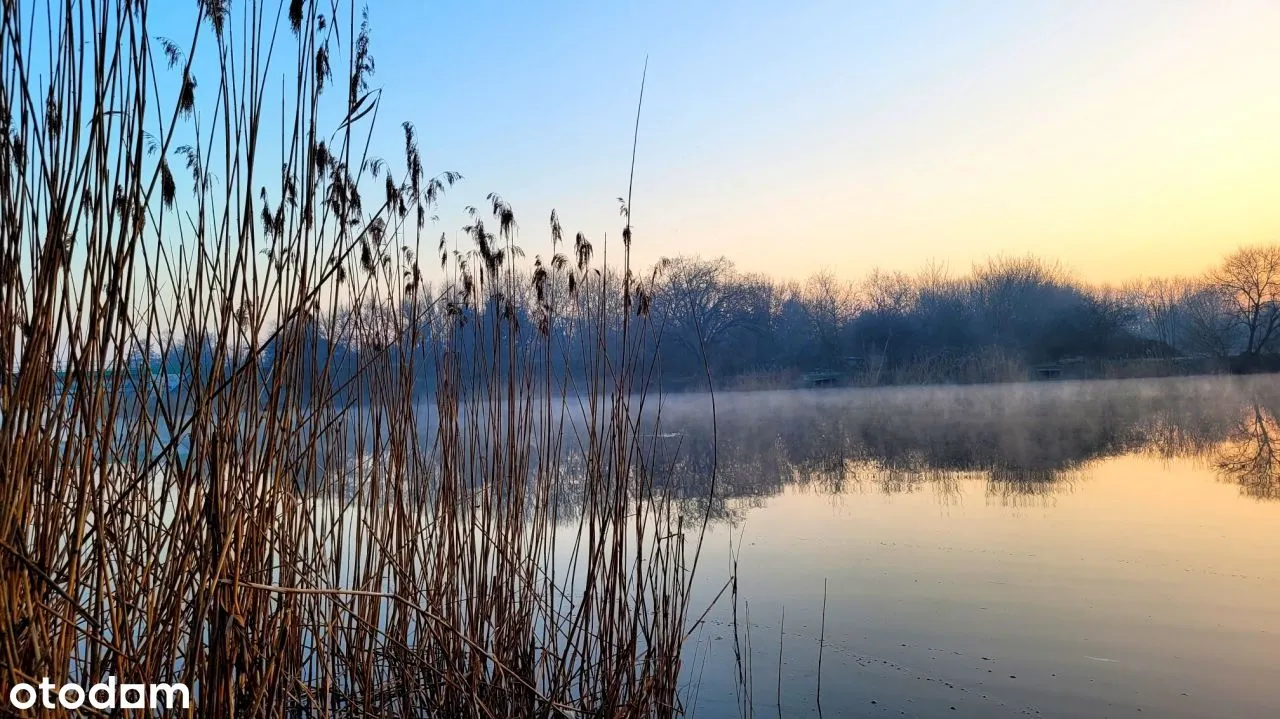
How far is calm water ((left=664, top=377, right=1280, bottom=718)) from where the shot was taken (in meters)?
2.72

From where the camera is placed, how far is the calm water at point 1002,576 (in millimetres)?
2723

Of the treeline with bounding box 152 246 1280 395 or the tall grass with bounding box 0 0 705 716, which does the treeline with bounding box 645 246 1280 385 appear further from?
the tall grass with bounding box 0 0 705 716

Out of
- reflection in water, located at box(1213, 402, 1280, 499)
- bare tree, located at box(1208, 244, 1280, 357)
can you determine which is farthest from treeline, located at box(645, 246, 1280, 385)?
reflection in water, located at box(1213, 402, 1280, 499)

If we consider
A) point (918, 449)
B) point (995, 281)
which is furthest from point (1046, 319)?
point (918, 449)

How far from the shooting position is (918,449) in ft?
29.2

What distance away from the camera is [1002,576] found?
400 cm

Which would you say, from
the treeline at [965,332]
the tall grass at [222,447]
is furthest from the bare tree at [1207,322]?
the tall grass at [222,447]

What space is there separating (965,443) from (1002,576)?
550 cm

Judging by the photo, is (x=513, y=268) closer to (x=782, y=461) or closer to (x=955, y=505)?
(x=955, y=505)

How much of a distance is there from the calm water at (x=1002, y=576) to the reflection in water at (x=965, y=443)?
0.05 meters

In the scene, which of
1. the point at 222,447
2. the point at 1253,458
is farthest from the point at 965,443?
the point at 222,447

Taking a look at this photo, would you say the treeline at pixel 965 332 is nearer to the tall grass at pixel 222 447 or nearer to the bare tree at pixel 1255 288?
the bare tree at pixel 1255 288

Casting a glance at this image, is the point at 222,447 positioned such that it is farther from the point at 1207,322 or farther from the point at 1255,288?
the point at 1207,322

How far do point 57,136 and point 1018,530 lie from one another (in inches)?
207
